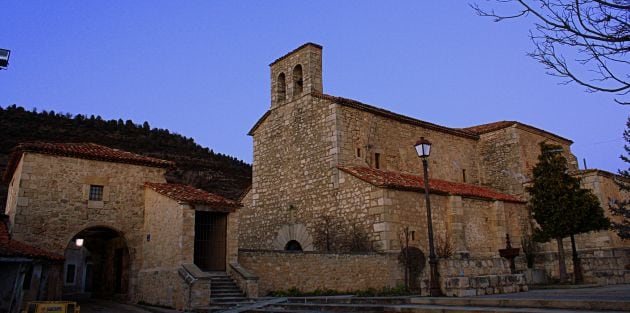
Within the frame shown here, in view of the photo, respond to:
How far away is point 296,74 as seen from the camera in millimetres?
22672

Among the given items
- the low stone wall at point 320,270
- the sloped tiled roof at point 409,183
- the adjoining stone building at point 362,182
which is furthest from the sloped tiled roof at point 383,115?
the low stone wall at point 320,270

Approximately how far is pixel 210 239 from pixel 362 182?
20.4 feet

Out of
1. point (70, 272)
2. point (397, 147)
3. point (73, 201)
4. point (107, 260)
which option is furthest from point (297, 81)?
point (70, 272)

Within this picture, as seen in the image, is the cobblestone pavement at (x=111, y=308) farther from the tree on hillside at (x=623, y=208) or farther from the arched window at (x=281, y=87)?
the tree on hillside at (x=623, y=208)

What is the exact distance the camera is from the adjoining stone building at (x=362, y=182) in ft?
58.3

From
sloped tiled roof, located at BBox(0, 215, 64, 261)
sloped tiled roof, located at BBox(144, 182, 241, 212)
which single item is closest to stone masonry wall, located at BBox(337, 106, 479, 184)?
Answer: sloped tiled roof, located at BBox(144, 182, 241, 212)

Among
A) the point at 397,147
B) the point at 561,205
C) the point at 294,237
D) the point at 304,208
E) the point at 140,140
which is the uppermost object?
the point at 140,140

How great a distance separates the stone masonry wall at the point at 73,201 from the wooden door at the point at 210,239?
2665mm

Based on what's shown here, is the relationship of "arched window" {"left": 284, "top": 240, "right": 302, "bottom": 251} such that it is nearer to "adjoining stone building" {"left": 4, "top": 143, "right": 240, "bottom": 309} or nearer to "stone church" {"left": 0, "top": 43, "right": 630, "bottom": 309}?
"stone church" {"left": 0, "top": 43, "right": 630, "bottom": 309}

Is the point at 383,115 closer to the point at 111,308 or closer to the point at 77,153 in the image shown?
the point at 77,153

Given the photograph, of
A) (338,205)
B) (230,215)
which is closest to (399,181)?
(338,205)

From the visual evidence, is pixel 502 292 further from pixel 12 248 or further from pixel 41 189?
pixel 41 189

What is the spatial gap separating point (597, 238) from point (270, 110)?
54.1 feet

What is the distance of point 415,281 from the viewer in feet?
57.6
